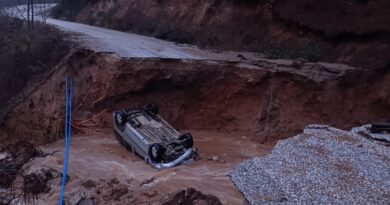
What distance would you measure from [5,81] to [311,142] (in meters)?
10.9

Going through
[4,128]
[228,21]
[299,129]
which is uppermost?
[228,21]

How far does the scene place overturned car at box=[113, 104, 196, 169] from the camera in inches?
402

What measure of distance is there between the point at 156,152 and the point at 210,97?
3.63m

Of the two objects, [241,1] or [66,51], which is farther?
[241,1]

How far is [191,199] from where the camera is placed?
7332mm

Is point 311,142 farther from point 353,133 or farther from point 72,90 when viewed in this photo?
point 72,90

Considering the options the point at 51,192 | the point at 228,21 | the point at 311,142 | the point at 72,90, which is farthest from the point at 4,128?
the point at 311,142

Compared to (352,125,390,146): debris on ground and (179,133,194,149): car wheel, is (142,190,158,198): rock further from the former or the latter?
(352,125,390,146): debris on ground

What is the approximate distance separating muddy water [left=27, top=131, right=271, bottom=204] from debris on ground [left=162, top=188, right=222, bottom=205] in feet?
1.37

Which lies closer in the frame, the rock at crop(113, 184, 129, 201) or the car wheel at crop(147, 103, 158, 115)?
the rock at crop(113, 184, 129, 201)

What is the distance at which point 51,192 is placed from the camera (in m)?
9.33

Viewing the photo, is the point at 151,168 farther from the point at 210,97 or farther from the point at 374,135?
the point at 374,135

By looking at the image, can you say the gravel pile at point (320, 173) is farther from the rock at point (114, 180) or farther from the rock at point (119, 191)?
the rock at point (114, 180)

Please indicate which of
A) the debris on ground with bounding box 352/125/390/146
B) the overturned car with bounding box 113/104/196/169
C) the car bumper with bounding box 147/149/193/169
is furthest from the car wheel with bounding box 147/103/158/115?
the debris on ground with bounding box 352/125/390/146
